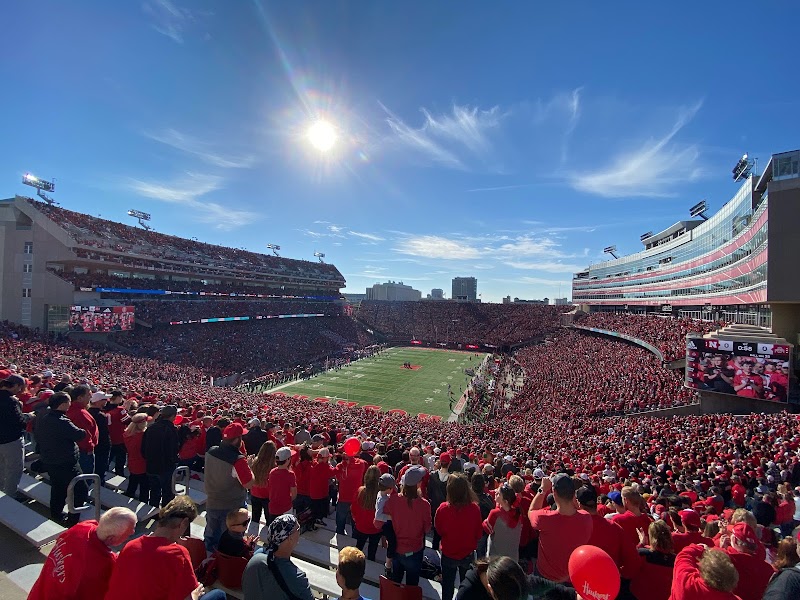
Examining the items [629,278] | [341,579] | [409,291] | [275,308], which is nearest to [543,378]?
[341,579]

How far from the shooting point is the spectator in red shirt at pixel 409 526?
13.5 ft

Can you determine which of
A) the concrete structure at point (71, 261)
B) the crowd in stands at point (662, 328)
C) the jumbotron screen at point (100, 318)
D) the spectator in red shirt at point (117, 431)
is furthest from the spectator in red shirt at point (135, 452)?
the concrete structure at point (71, 261)

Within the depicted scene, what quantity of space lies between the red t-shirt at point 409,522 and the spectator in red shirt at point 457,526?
16cm

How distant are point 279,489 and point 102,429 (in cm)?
371

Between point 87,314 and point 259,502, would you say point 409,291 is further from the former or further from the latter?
point 259,502

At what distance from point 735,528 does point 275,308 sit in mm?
62650

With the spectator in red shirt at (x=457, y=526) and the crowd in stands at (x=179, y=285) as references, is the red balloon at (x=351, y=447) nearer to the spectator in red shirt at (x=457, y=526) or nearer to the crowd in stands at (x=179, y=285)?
the spectator in red shirt at (x=457, y=526)

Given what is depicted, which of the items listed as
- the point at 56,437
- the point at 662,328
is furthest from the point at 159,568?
the point at 662,328

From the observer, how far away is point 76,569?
2635 mm

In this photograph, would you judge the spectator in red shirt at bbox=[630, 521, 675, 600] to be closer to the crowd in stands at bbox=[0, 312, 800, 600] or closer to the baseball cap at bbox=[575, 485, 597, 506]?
the crowd in stands at bbox=[0, 312, 800, 600]

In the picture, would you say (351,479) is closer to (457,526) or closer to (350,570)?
(457,526)

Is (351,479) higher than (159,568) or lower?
lower

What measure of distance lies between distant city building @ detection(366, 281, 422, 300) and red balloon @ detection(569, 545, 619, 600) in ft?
526

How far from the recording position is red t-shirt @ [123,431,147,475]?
594cm
